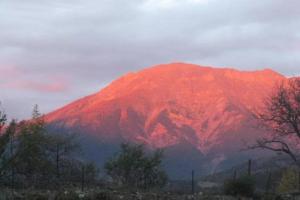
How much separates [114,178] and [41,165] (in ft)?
78.4

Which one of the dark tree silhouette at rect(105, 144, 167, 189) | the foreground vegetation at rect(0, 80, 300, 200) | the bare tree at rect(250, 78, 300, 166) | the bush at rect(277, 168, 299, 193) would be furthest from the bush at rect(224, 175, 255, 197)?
the dark tree silhouette at rect(105, 144, 167, 189)

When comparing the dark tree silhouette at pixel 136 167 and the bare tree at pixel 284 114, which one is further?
the dark tree silhouette at pixel 136 167

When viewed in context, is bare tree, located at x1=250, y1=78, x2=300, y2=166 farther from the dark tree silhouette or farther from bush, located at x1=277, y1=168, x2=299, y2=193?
the dark tree silhouette

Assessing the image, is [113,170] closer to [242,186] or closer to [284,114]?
[284,114]

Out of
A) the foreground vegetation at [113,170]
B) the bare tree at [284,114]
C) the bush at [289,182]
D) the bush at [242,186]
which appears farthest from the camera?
the bare tree at [284,114]

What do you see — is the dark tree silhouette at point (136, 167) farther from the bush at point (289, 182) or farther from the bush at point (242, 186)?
the bush at point (242, 186)

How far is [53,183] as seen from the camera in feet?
149

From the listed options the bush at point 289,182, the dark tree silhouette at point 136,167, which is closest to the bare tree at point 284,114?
the bush at point 289,182

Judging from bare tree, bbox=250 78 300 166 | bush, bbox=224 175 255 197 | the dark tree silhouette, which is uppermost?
bare tree, bbox=250 78 300 166

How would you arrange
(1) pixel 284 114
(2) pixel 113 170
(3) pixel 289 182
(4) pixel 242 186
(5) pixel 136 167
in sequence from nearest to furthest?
(4) pixel 242 186 → (3) pixel 289 182 → (1) pixel 284 114 → (5) pixel 136 167 → (2) pixel 113 170

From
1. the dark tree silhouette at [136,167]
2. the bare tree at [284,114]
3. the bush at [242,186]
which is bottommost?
the bush at [242,186]

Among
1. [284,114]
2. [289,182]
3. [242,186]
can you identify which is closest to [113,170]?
[284,114]

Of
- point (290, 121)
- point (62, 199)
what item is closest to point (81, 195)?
point (62, 199)

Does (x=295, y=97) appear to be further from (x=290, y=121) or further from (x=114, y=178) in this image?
(x=114, y=178)
